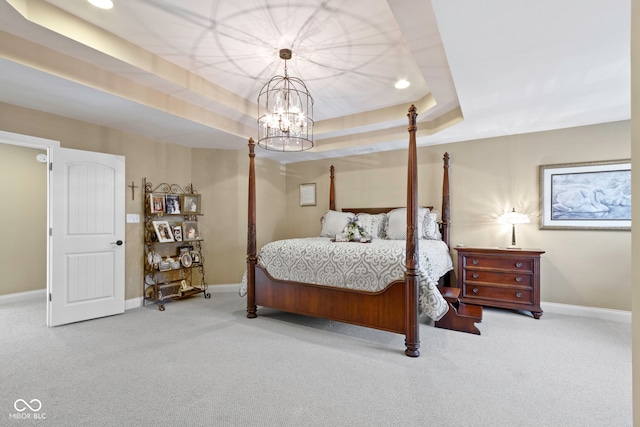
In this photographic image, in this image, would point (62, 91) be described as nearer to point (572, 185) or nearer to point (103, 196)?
point (103, 196)

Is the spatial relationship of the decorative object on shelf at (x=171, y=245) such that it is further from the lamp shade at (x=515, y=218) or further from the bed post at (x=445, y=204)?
the lamp shade at (x=515, y=218)

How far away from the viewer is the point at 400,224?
427 cm

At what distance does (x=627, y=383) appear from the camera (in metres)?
2.12

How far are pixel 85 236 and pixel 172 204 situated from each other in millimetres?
1157

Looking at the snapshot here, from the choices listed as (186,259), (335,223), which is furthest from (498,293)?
(186,259)

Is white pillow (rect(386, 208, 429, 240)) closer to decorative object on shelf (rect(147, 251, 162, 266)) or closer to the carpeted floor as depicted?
the carpeted floor

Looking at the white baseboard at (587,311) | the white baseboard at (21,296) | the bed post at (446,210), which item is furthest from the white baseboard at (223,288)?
the white baseboard at (587,311)

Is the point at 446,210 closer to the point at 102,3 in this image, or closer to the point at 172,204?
the point at 172,204

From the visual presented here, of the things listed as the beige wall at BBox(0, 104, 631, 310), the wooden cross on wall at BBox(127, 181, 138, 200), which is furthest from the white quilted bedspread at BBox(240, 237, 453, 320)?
the wooden cross on wall at BBox(127, 181, 138, 200)

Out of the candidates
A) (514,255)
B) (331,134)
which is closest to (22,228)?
(331,134)

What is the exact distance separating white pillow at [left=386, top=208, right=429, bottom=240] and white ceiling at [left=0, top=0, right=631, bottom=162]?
4.16ft

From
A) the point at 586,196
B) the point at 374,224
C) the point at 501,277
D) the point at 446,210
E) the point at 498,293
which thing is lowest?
the point at 498,293

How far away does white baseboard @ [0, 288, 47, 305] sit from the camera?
4336 mm

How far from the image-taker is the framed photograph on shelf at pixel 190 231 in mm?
4609
